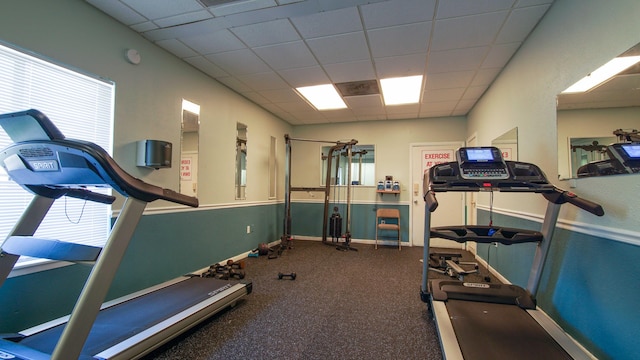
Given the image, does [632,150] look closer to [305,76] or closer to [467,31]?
[467,31]

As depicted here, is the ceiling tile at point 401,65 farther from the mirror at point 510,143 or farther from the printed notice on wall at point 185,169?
the printed notice on wall at point 185,169

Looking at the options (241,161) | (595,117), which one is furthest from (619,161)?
(241,161)

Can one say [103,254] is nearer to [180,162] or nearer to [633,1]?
[180,162]

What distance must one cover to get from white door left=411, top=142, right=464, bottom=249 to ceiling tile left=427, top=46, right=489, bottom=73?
7.71ft

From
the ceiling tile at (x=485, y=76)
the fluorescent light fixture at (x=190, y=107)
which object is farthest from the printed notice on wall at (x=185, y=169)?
the ceiling tile at (x=485, y=76)

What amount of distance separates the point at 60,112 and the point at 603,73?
3.84 m

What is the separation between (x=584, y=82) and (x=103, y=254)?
116 inches

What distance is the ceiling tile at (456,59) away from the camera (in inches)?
114

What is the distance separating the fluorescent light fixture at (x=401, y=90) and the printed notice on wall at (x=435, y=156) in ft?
4.48

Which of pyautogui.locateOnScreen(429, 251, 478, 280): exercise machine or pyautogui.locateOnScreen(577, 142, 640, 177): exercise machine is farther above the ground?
pyautogui.locateOnScreen(577, 142, 640, 177): exercise machine

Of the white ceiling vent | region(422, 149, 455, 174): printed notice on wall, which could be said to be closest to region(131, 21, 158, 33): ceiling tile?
the white ceiling vent

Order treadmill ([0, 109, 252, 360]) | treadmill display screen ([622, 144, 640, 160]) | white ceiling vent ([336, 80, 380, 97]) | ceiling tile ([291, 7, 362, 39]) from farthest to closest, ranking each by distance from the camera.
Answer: white ceiling vent ([336, 80, 380, 97]) < ceiling tile ([291, 7, 362, 39]) < treadmill display screen ([622, 144, 640, 160]) < treadmill ([0, 109, 252, 360])

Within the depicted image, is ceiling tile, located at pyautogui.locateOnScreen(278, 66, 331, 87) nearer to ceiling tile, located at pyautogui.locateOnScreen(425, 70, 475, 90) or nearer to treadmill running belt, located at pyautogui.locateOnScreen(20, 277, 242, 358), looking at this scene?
ceiling tile, located at pyautogui.locateOnScreen(425, 70, 475, 90)

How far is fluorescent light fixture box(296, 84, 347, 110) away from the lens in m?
4.08
